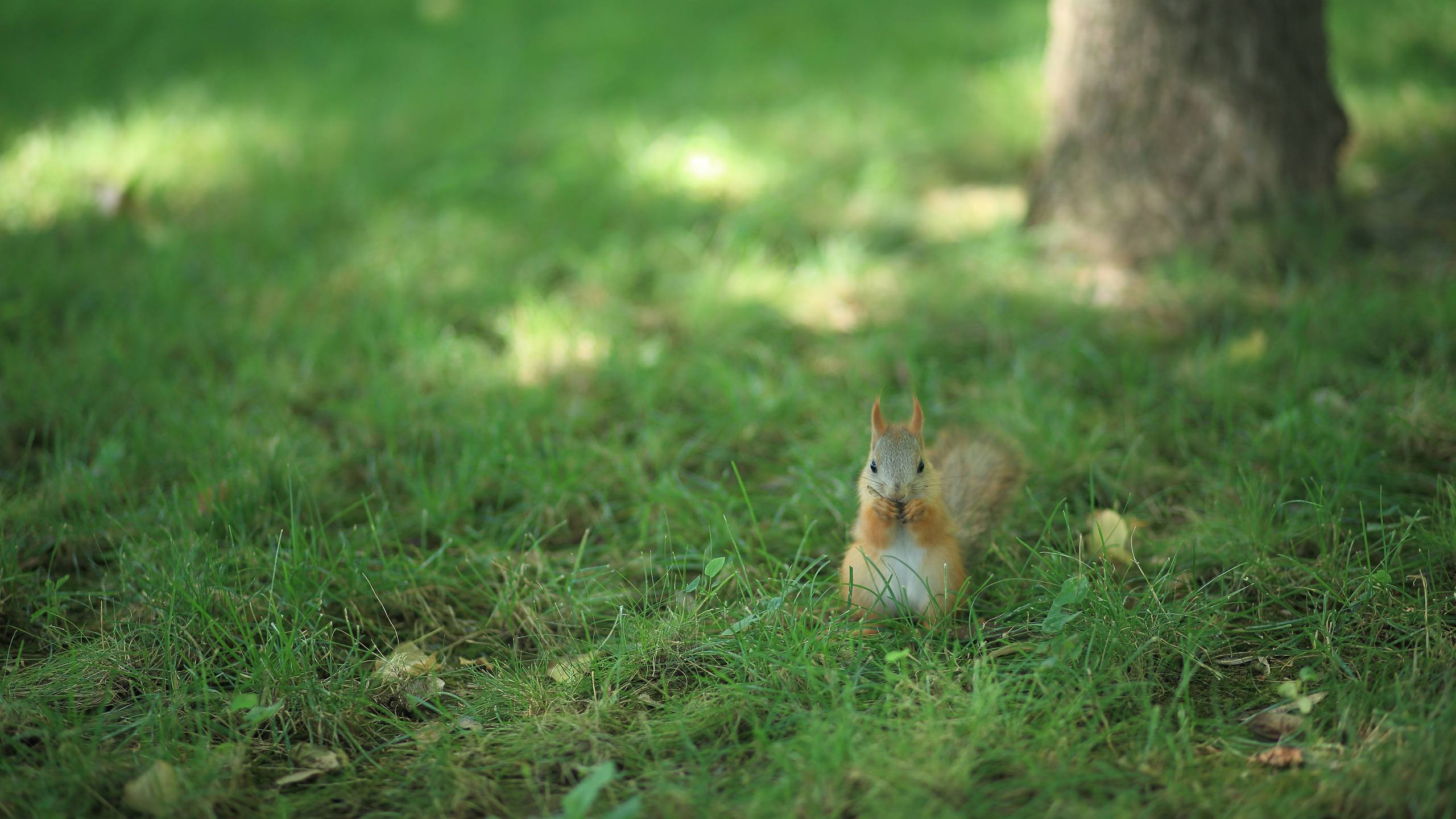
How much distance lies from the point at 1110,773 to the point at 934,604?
0.40 metres

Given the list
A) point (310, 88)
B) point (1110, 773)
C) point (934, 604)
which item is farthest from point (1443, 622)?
point (310, 88)

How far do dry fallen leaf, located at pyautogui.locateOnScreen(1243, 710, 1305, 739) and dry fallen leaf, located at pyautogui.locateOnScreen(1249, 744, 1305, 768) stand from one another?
5 cm

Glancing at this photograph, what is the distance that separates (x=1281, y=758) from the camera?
151cm

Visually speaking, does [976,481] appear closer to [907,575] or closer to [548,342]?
[907,575]

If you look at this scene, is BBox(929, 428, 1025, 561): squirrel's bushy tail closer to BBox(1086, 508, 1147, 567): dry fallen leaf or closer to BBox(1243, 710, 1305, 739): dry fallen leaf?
BBox(1086, 508, 1147, 567): dry fallen leaf

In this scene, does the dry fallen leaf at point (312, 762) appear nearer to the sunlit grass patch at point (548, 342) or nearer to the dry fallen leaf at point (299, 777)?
the dry fallen leaf at point (299, 777)

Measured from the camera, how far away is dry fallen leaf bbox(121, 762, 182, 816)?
1.51 metres

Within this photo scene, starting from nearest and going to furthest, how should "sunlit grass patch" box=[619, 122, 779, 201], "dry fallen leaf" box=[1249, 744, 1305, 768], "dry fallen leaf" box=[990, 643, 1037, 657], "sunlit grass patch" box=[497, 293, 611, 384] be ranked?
"dry fallen leaf" box=[1249, 744, 1305, 768] < "dry fallen leaf" box=[990, 643, 1037, 657] < "sunlit grass patch" box=[497, 293, 611, 384] < "sunlit grass patch" box=[619, 122, 779, 201]

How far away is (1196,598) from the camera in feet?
6.16

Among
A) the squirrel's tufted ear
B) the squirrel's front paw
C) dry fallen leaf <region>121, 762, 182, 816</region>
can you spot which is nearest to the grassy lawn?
dry fallen leaf <region>121, 762, 182, 816</region>

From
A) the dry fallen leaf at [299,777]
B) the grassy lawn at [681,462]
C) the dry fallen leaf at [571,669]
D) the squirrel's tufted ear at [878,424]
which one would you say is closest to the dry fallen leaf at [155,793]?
the grassy lawn at [681,462]

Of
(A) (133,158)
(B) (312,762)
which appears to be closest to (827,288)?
(B) (312,762)

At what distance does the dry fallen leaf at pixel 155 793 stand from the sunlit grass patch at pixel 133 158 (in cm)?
304

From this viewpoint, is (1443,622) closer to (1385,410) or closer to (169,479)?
(1385,410)
